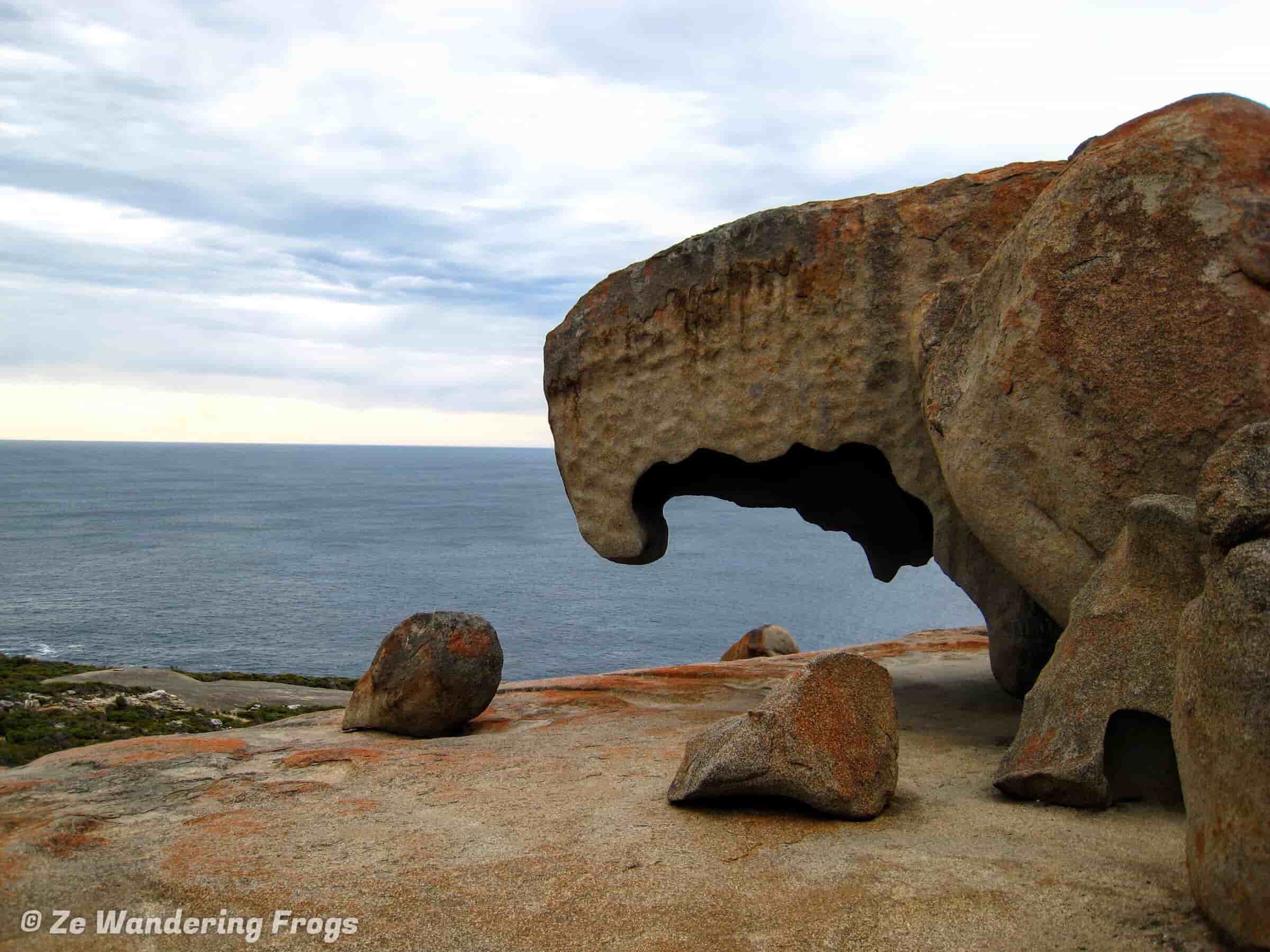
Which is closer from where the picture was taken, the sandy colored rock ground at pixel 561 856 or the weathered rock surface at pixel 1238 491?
the weathered rock surface at pixel 1238 491

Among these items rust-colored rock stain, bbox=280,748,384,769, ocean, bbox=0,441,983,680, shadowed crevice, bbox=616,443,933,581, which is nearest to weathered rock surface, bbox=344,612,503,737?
rust-colored rock stain, bbox=280,748,384,769

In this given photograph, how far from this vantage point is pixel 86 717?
14.1 meters

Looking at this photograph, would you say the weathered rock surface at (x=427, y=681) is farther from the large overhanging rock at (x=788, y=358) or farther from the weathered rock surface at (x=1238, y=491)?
the weathered rock surface at (x=1238, y=491)

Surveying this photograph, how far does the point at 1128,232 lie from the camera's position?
625 centimetres

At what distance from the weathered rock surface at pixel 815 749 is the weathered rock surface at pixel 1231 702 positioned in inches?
66.3

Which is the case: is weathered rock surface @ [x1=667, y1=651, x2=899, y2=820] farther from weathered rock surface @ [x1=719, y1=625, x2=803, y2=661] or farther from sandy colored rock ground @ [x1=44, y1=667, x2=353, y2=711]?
sandy colored rock ground @ [x1=44, y1=667, x2=353, y2=711]

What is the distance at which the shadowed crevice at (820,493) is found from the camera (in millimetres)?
10344

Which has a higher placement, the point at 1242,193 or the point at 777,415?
the point at 1242,193

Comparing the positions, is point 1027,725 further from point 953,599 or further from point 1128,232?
point 953,599

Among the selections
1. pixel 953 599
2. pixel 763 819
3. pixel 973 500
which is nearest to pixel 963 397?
pixel 973 500

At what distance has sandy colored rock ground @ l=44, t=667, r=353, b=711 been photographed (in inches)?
656

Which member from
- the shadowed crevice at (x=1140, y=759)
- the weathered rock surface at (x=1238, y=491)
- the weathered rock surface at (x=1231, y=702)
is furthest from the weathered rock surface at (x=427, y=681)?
the weathered rock surface at (x=1238, y=491)

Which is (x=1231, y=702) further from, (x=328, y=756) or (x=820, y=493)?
(x=820, y=493)

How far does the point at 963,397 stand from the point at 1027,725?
228 centimetres
